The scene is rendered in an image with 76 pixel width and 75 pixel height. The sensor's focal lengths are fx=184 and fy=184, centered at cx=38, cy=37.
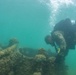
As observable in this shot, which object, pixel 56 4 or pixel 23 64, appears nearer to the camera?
pixel 23 64

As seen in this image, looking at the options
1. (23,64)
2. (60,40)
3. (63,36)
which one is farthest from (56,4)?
(23,64)

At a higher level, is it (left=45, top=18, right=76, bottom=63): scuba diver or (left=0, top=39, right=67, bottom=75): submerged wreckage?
(left=45, top=18, right=76, bottom=63): scuba diver

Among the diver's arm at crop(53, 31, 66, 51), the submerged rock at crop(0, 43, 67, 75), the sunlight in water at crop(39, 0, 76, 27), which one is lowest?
the submerged rock at crop(0, 43, 67, 75)

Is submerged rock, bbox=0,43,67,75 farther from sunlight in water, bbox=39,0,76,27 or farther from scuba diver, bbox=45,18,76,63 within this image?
sunlight in water, bbox=39,0,76,27

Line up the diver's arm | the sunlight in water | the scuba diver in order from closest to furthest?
the diver's arm, the scuba diver, the sunlight in water

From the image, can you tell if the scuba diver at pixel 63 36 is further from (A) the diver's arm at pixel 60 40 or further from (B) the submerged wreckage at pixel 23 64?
(B) the submerged wreckage at pixel 23 64

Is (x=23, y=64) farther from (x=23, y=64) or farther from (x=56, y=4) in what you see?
(x=56, y=4)

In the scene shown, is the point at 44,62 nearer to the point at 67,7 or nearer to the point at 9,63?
the point at 9,63

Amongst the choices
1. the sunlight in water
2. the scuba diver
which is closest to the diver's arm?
the scuba diver

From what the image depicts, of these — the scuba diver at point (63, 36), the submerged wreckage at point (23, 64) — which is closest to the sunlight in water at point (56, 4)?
the scuba diver at point (63, 36)

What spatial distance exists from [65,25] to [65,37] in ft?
2.94

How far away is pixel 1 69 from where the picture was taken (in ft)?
29.2

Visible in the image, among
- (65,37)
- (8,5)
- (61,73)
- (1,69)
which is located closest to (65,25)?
(65,37)

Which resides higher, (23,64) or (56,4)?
(56,4)
